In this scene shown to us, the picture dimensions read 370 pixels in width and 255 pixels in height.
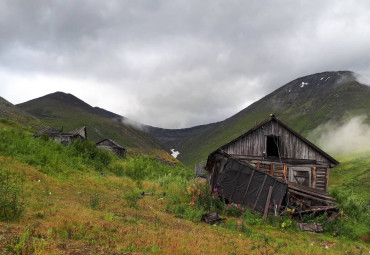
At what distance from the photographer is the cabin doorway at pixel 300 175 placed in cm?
2136

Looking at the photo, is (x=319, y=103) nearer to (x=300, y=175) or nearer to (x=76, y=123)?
(x=76, y=123)

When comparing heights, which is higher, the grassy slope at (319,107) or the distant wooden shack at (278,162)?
the grassy slope at (319,107)

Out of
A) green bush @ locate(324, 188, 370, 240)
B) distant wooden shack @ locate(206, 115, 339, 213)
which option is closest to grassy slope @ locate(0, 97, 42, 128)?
distant wooden shack @ locate(206, 115, 339, 213)

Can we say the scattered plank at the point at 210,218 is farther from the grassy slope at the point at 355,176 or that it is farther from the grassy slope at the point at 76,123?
the grassy slope at the point at 76,123

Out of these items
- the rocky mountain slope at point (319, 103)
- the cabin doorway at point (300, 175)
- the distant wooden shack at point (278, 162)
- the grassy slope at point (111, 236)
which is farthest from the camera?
the rocky mountain slope at point (319, 103)

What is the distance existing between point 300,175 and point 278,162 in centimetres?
185

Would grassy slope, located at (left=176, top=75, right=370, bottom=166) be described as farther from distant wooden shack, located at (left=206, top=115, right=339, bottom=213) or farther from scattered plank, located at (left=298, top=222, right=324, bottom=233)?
scattered plank, located at (left=298, top=222, right=324, bottom=233)

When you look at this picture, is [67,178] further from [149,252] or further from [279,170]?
[279,170]

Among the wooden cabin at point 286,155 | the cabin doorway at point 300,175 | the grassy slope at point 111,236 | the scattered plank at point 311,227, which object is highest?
the wooden cabin at point 286,155

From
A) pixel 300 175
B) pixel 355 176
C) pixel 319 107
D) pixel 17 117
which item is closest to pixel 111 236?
pixel 300 175

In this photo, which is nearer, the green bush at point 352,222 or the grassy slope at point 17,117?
the green bush at point 352,222

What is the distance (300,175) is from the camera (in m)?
21.5

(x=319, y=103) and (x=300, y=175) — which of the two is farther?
(x=319, y=103)

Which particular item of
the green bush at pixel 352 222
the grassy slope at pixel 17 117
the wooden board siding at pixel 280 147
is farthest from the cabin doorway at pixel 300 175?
the grassy slope at pixel 17 117
